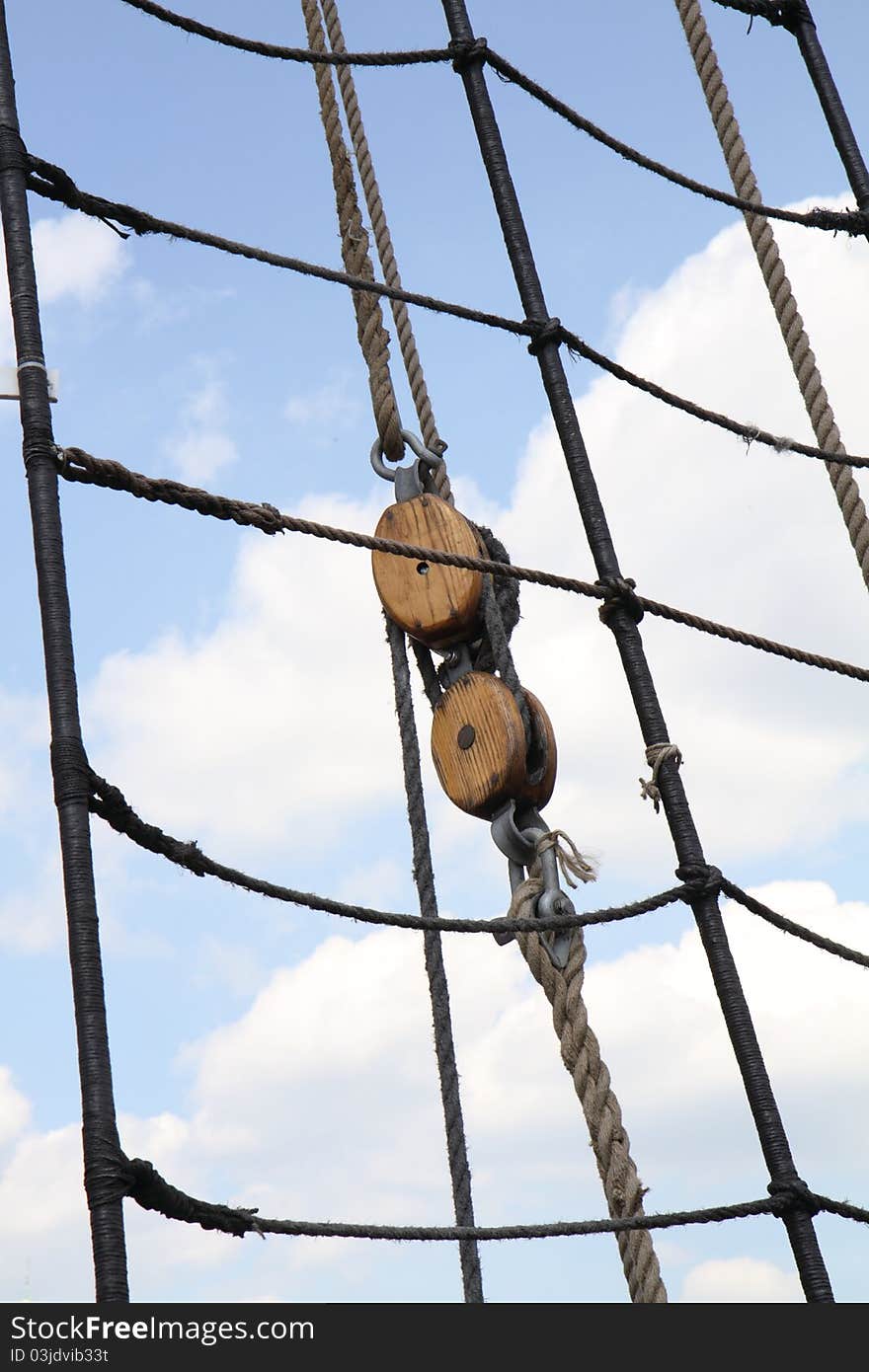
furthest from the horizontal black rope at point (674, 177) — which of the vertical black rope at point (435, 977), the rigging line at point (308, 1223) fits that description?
the rigging line at point (308, 1223)

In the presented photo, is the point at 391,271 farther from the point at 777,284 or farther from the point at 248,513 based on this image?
the point at 248,513

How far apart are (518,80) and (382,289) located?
0.66 m

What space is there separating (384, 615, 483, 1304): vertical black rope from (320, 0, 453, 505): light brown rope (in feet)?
1.05

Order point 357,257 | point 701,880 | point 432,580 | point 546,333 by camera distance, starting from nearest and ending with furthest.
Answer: point 701,880, point 546,333, point 432,580, point 357,257

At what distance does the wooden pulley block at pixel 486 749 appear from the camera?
9.32 feet

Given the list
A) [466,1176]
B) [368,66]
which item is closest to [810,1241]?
[466,1176]

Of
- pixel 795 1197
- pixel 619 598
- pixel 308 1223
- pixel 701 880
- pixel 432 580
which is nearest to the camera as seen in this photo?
pixel 308 1223

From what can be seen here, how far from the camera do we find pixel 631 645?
2547 millimetres

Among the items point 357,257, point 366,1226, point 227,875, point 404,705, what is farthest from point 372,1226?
point 357,257

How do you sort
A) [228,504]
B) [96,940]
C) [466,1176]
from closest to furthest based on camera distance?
[96,940] → [228,504] → [466,1176]

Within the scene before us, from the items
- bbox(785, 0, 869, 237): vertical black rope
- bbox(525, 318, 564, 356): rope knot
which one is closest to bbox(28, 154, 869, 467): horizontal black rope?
bbox(525, 318, 564, 356): rope knot

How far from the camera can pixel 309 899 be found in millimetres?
2010
